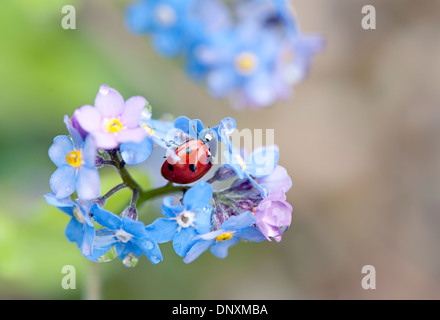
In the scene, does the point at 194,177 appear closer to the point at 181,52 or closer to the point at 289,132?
the point at 181,52

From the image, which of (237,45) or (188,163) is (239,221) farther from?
(237,45)

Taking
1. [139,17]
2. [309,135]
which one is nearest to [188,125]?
[139,17]

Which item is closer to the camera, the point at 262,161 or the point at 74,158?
the point at 74,158

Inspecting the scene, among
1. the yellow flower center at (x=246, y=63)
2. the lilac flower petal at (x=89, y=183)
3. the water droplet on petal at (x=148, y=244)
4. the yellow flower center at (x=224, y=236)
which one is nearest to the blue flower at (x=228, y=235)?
the yellow flower center at (x=224, y=236)

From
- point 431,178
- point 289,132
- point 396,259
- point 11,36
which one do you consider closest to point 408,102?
point 431,178

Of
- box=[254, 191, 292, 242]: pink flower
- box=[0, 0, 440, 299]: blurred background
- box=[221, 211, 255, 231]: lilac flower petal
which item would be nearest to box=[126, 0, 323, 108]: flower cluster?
box=[0, 0, 440, 299]: blurred background
